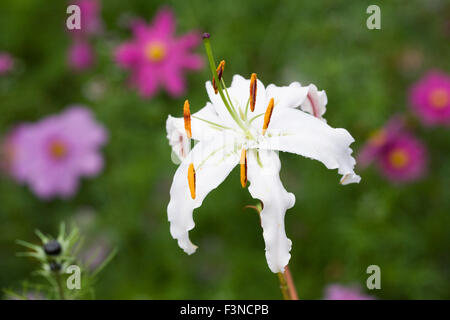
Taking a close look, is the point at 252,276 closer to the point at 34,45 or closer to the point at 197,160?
the point at 197,160

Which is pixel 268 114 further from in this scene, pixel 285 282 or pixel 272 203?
pixel 285 282

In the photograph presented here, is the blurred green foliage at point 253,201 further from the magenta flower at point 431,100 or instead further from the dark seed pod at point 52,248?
the dark seed pod at point 52,248

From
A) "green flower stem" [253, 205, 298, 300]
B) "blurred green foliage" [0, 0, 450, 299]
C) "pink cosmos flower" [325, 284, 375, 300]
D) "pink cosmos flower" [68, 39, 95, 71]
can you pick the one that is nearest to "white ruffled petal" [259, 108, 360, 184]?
"green flower stem" [253, 205, 298, 300]

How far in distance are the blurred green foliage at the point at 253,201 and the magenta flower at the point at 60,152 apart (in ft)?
0.34

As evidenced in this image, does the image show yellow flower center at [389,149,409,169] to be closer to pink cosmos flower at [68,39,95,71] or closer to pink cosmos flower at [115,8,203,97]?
pink cosmos flower at [115,8,203,97]

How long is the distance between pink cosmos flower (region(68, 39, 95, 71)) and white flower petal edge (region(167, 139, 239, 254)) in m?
1.81

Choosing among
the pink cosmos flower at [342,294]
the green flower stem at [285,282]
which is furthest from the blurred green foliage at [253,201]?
the green flower stem at [285,282]

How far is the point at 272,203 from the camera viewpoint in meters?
1.02

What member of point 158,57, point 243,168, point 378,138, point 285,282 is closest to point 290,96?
point 243,168

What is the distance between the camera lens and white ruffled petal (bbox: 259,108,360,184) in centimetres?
104

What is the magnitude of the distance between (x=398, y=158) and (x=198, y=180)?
60.6 inches

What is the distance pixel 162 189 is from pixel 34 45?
3.88 feet

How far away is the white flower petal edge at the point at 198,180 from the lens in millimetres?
1035
